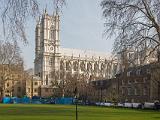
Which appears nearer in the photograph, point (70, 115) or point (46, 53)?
point (70, 115)

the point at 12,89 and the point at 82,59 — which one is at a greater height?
the point at 82,59

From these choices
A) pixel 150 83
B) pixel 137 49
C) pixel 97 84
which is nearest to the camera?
pixel 137 49

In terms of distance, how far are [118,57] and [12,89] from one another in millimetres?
117517

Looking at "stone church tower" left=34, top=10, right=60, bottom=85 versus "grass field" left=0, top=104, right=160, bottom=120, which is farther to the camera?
"stone church tower" left=34, top=10, right=60, bottom=85

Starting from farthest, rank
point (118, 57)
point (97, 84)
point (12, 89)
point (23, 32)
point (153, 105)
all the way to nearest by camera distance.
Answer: point (12, 89)
point (97, 84)
point (153, 105)
point (118, 57)
point (23, 32)

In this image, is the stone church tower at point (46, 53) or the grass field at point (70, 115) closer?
the grass field at point (70, 115)

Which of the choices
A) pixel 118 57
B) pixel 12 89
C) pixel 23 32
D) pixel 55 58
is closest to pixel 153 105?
pixel 118 57


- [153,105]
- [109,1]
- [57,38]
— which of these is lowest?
[153,105]

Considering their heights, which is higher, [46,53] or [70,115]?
[46,53]

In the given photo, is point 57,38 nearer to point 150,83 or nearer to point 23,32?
point 150,83

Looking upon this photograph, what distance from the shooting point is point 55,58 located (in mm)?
188375

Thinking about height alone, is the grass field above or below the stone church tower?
below

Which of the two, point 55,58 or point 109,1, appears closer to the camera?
point 109,1

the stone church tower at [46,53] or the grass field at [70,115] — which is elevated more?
the stone church tower at [46,53]
